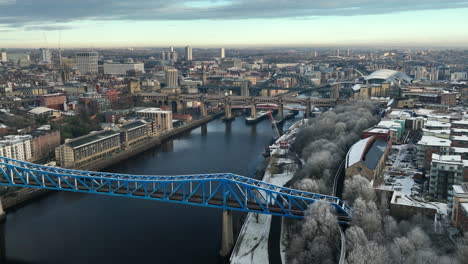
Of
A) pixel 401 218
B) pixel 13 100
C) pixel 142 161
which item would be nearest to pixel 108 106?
pixel 13 100

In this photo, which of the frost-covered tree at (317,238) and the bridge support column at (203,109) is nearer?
the frost-covered tree at (317,238)

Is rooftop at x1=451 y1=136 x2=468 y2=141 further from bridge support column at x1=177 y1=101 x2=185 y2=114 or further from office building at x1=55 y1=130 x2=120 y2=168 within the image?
bridge support column at x1=177 y1=101 x2=185 y2=114

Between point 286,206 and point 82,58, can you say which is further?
point 82,58

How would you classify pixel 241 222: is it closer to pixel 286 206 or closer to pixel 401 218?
pixel 286 206

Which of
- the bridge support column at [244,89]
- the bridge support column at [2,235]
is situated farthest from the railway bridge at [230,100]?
the bridge support column at [2,235]

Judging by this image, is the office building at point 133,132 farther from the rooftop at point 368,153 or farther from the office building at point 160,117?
the rooftop at point 368,153
